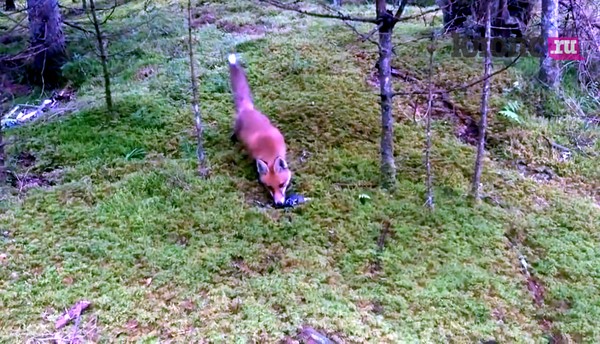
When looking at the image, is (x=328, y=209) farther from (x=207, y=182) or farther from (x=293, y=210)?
(x=207, y=182)

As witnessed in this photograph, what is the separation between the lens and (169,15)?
11453mm

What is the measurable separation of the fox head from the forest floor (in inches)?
5.9

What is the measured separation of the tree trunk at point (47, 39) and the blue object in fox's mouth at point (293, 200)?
4.57 meters

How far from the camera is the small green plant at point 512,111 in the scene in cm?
654

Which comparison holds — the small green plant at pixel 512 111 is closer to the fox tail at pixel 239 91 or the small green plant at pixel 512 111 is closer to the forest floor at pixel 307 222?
the forest floor at pixel 307 222

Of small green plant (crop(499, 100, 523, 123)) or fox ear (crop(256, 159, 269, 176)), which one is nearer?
fox ear (crop(256, 159, 269, 176))

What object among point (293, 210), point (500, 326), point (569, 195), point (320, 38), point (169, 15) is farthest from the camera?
point (169, 15)

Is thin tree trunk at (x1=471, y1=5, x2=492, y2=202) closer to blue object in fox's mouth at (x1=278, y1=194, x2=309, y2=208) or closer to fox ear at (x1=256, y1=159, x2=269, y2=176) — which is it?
blue object in fox's mouth at (x1=278, y1=194, x2=309, y2=208)

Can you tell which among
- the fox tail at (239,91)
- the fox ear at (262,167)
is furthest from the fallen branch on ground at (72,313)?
the fox tail at (239,91)

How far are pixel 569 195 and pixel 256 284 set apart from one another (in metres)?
3.58

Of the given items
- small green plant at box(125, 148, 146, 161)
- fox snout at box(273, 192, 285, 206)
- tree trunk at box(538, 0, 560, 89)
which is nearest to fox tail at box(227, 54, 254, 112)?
small green plant at box(125, 148, 146, 161)

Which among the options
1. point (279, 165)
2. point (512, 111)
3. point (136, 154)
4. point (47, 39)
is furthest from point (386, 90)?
point (47, 39)

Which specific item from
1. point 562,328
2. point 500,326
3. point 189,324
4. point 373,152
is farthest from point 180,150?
point 562,328

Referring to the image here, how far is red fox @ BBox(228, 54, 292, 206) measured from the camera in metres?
4.89
